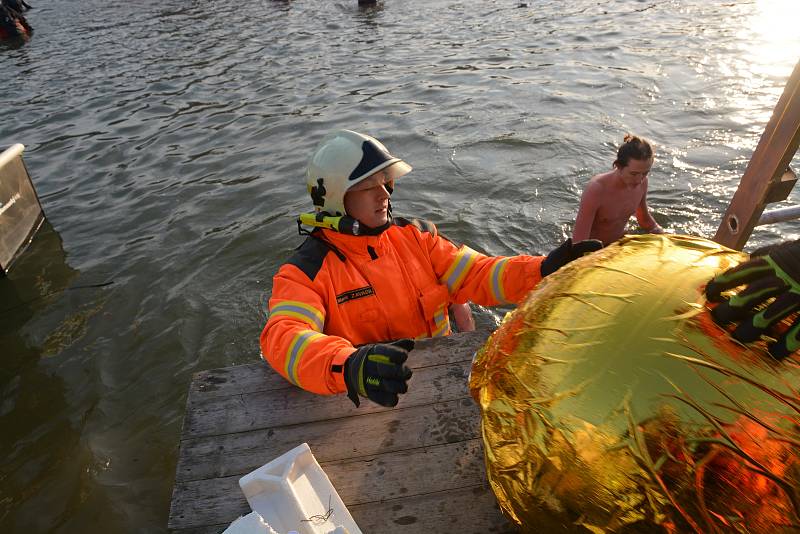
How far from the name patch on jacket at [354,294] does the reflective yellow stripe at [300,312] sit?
24cm

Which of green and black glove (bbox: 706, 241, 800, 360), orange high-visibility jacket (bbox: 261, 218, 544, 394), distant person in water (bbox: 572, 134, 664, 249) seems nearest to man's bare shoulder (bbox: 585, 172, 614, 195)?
distant person in water (bbox: 572, 134, 664, 249)

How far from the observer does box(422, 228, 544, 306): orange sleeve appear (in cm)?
295

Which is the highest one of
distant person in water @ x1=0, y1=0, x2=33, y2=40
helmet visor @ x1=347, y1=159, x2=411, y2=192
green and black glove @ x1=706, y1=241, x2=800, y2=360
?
green and black glove @ x1=706, y1=241, x2=800, y2=360

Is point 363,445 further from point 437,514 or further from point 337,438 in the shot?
point 437,514

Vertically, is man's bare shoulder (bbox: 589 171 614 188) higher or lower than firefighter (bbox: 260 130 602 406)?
lower

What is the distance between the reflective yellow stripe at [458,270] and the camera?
125 inches

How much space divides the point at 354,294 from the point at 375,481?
106 centimetres

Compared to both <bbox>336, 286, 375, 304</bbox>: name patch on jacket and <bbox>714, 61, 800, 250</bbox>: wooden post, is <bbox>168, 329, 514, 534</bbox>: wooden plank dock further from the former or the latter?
<bbox>714, 61, 800, 250</bbox>: wooden post

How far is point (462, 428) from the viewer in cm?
234

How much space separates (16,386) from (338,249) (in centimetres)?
380

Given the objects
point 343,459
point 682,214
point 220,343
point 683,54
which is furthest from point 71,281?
point 683,54

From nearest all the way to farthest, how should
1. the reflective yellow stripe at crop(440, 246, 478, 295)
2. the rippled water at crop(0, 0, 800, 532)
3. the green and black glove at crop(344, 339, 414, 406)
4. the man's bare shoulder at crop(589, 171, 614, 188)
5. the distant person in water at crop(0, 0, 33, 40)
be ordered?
the green and black glove at crop(344, 339, 414, 406) → the reflective yellow stripe at crop(440, 246, 478, 295) → the rippled water at crop(0, 0, 800, 532) → the man's bare shoulder at crop(589, 171, 614, 188) → the distant person in water at crop(0, 0, 33, 40)

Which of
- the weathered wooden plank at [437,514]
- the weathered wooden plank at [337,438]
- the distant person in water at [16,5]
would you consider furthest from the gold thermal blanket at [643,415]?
the distant person in water at [16,5]

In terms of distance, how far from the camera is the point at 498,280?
3.02 m
